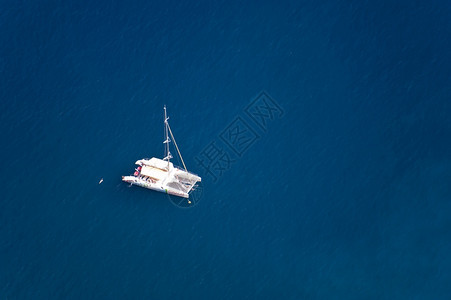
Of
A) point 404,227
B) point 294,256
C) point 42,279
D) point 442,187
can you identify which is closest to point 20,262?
point 42,279

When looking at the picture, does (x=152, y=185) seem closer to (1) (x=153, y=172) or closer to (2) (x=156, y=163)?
(1) (x=153, y=172)

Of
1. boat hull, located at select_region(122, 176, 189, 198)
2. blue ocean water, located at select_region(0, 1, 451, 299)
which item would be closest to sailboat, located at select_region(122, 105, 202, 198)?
Answer: boat hull, located at select_region(122, 176, 189, 198)

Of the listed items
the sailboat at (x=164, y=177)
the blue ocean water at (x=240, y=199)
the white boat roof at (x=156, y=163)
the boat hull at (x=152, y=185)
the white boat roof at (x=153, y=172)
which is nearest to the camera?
the blue ocean water at (x=240, y=199)

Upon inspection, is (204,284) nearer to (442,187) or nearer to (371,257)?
(371,257)

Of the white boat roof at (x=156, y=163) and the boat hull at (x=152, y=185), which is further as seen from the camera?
the white boat roof at (x=156, y=163)

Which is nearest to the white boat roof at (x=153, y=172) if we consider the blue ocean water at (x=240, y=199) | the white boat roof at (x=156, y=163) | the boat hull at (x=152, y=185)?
the white boat roof at (x=156, y=163)

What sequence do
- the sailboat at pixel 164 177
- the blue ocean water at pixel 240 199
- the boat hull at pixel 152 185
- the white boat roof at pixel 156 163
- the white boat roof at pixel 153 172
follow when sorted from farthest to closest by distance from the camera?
the white boat roof at pixel 156 163 < the white boat roof at pixel 153 172 < the sailboat at pixel 164 177 < the boat hull at pixel 152 185 < the blue ocean water at pixel 240 199

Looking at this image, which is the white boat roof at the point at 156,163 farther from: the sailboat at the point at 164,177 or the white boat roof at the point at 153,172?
the white boat roof at the point at 153,172

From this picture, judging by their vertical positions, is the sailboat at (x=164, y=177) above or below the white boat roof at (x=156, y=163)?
→ below

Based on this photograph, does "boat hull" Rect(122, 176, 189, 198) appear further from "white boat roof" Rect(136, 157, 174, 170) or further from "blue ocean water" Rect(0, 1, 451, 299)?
"white boat roof" Rect(136, 157, 174, 170)
